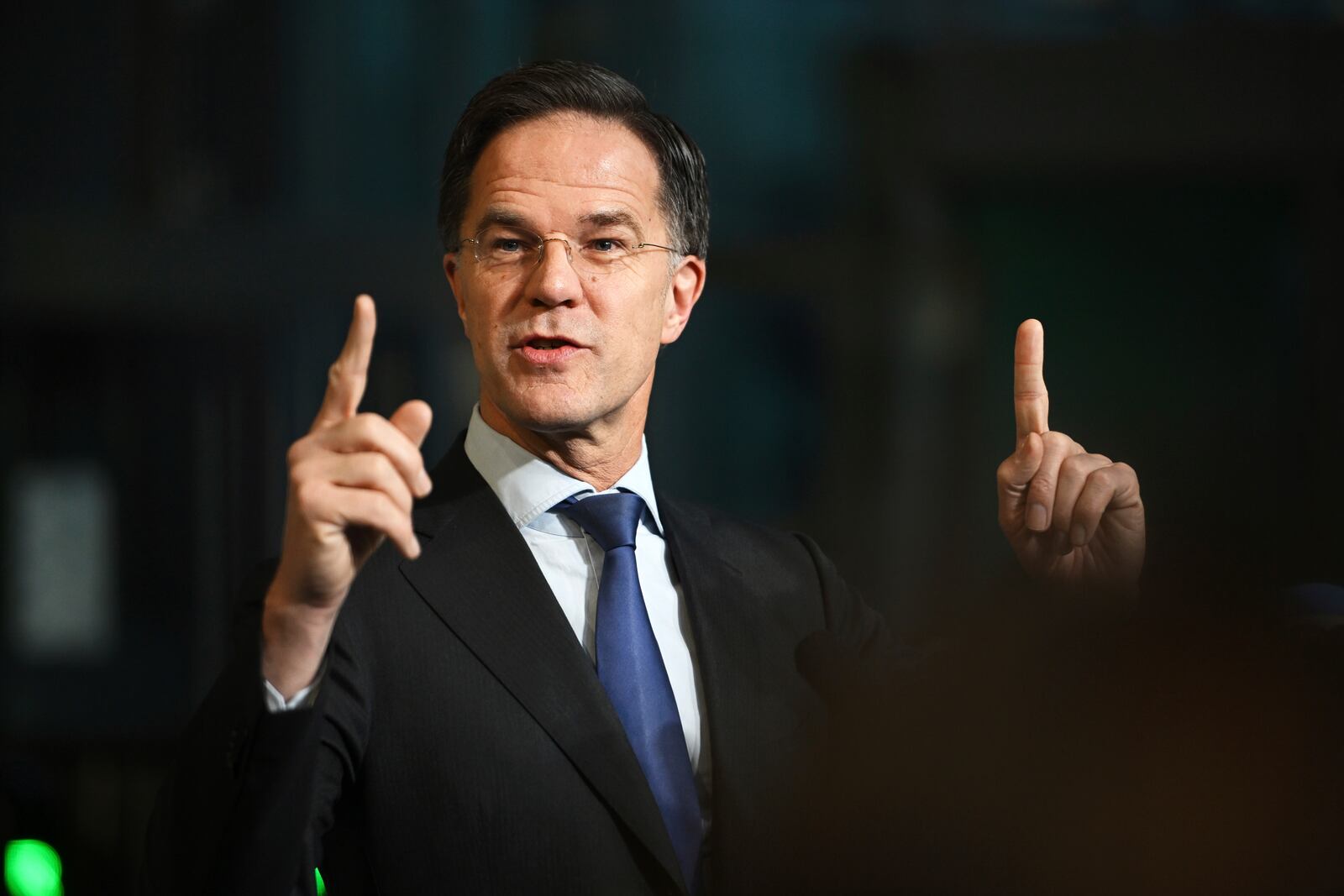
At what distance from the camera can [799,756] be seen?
154 cm

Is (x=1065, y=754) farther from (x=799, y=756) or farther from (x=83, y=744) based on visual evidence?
(x=83, y=744)

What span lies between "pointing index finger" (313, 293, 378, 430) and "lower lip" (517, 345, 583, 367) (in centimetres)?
35

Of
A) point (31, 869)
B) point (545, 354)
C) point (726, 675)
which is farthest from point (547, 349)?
point (31, 869)

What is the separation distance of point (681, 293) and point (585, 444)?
0.29 meters

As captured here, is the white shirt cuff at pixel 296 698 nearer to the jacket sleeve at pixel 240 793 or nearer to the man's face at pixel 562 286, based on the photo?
the jacket sleeve at pixel 240 793

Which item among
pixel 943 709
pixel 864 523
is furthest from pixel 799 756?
pixel 864 523

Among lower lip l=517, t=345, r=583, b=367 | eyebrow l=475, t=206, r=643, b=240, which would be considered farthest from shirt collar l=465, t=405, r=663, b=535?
eyebrow l=475, t=206, r=643, b=240

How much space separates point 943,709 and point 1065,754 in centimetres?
5

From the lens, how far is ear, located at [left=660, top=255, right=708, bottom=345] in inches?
68.3

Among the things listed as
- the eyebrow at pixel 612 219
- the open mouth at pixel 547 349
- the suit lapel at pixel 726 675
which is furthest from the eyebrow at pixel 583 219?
the suit lapel at pixel 726 675

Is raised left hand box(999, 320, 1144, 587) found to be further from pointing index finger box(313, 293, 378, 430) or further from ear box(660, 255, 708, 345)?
pointing index finger box(313, 293, 378, 430)

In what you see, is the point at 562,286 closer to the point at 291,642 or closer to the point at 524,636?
the point at 524,636

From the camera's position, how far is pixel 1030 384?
1459mm

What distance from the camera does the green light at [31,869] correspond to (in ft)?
8.87
